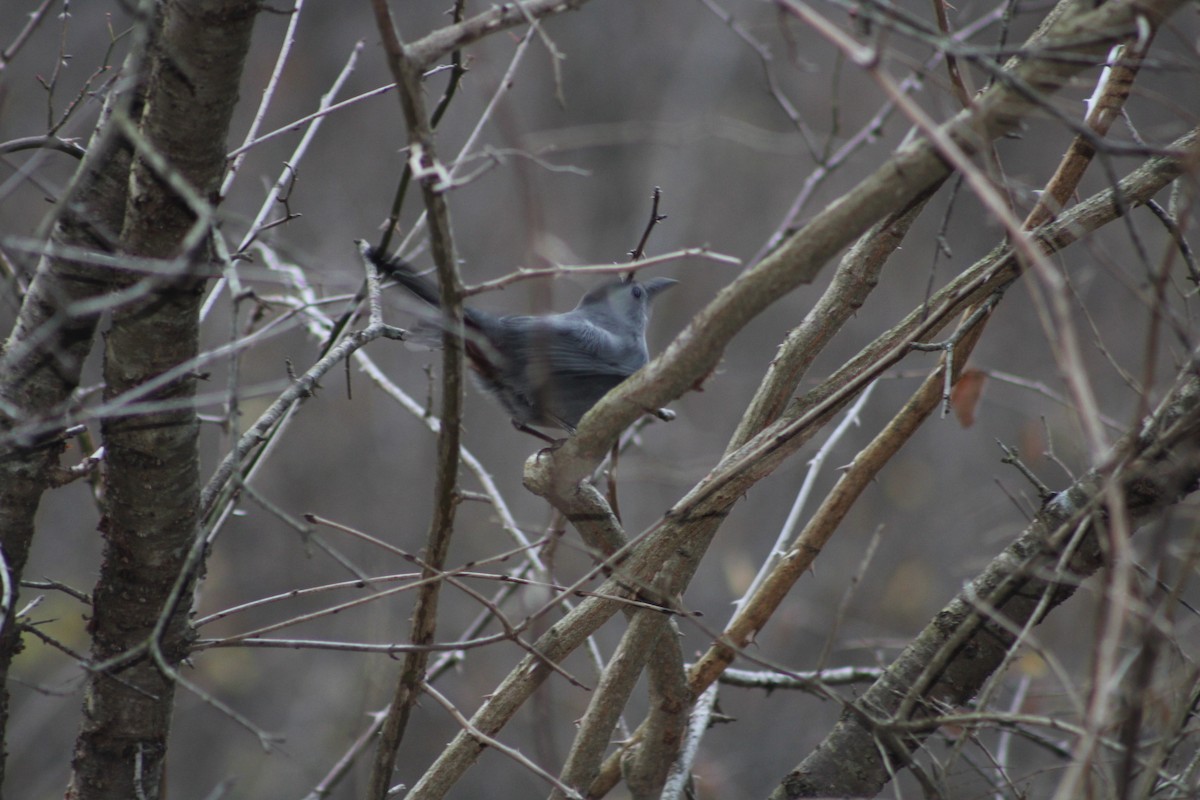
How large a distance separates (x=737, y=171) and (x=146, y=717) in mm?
7676

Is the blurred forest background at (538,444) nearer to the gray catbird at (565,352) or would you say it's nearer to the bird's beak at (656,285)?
the bird's beak at (656,285)

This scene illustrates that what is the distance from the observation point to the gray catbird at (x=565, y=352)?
3.06m

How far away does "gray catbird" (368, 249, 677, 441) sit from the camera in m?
3.06

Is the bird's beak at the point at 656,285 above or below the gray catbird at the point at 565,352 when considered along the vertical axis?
above

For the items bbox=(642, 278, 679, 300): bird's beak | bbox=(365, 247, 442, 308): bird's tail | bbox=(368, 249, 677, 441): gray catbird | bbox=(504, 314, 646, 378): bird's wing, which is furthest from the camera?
bbox=(642, 278, 679, 300): bird's beak

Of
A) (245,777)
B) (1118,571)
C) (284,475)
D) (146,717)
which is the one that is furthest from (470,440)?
(1118,571)

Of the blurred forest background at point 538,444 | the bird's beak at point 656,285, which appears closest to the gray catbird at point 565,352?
the bird's beak at point 656,285

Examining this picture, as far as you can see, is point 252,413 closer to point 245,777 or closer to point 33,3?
point 245,777

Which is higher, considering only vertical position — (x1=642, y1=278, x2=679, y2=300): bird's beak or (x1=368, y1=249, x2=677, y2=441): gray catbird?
(x1=642, y1=278, x2=679, y2=300): bird's beak

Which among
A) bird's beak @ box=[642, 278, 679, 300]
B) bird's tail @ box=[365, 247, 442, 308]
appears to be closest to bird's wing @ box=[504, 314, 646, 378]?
bird's beak @ box=[642, 278, 679, 300]

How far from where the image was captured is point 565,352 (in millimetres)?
3371

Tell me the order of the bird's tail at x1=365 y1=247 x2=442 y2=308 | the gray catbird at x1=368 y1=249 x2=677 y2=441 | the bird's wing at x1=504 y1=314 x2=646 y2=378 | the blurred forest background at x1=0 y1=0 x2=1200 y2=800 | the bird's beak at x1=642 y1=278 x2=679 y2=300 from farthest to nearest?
1. the blurred forest background at x1=0 y1=0 x2=1200 y2=800
2. the bird's beak at x1=642 y1=278 x2=679 y2=300
3. the bird's wing at x1=504 y1=314 x2=646 y2=378
4. the gray catbird at x1=368 y1=249 x2=677 y2=441
5. the bird's tail at x1=365 y1=247 x2=442 y2=308

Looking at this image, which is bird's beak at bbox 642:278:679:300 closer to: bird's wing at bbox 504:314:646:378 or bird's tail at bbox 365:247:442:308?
bird's wing at bbox 504:314:646:378

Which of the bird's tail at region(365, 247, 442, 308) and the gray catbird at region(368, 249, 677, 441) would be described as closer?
the bird's tail at region(365, 247, 442, 308)
